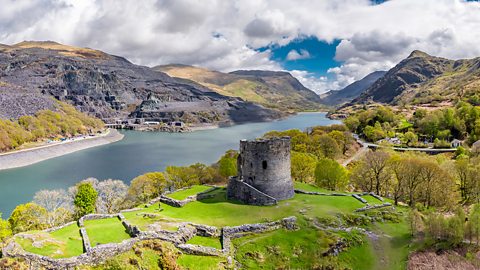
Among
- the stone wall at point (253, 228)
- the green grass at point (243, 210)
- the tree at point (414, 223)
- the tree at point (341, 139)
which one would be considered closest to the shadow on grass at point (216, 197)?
the green grass at point (243, 210)

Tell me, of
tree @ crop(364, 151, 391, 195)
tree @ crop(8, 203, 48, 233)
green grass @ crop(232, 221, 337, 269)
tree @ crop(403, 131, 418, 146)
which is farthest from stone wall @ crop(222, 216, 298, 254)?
tree @ crop(403, 131, 418, 146)

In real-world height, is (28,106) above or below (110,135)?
above

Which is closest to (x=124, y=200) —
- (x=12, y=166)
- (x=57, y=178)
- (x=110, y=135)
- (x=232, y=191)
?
(x=232, y=191)

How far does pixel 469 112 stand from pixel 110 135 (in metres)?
141

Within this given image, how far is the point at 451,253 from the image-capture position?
23.4m

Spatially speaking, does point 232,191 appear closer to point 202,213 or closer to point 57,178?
point 202,213

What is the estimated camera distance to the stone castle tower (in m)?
31.6

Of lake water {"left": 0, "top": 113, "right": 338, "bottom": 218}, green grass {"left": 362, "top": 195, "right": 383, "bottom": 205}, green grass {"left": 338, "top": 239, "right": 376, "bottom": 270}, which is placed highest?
green grass {"left": 362, "top": 195, "right": 383, "bottom": 205}

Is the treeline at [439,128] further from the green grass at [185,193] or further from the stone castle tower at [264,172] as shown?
the green grass at [185,193]

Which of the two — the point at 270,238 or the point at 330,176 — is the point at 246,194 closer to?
the point at 270,238

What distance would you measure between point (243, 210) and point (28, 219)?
21483 millimetres

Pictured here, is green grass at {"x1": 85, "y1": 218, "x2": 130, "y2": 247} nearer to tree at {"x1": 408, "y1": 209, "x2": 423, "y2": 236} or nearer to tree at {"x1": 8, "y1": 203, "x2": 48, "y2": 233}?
tree at {"x1": 8, "y1": 203, "x2": 48, "y2": 233}

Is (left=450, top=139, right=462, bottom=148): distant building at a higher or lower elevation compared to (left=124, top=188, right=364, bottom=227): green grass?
higher

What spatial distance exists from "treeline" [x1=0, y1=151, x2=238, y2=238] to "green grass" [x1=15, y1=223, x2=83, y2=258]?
32.8 ft
